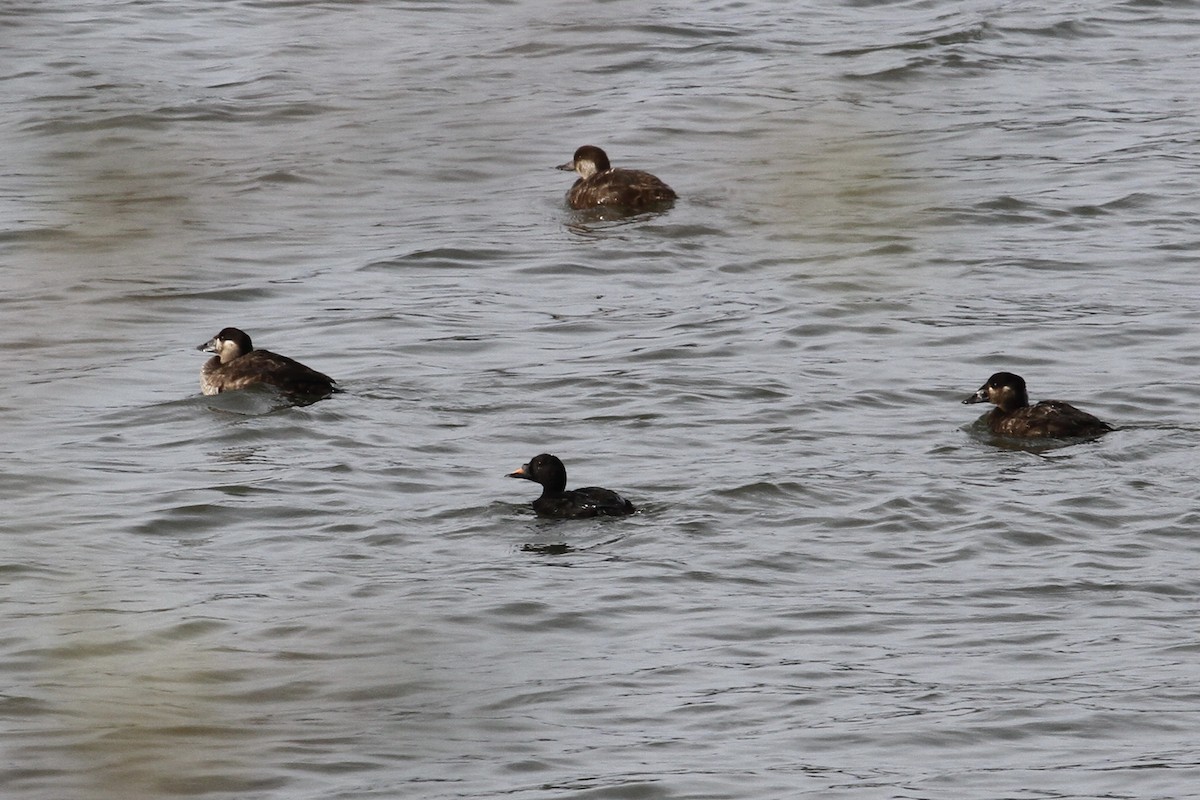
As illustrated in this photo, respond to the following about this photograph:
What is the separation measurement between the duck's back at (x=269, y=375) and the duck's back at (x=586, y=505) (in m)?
2.91

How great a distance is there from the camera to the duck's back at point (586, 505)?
10523mm

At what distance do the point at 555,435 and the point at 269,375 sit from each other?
2.02 metres

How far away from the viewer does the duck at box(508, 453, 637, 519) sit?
10.5m

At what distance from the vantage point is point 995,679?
803 cm

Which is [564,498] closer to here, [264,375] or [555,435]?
[555,435]

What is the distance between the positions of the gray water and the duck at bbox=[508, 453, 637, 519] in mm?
96

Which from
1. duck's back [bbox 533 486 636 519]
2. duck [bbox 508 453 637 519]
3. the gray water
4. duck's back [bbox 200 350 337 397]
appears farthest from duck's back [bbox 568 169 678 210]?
duck's back [bbox 533 486 636 519]

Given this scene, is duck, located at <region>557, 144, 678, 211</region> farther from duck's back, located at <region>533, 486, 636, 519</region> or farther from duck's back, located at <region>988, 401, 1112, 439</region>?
duck's back, located at <region>533, 486, 636, 519</region>

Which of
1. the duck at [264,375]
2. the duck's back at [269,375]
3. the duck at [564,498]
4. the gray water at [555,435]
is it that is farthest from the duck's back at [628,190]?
the duck at [564,498]

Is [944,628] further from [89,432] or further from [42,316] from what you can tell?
[42,316]

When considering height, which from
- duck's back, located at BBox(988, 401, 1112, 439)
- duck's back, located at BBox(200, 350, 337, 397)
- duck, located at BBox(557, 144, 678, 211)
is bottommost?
duck's back, located at BBox(988, 401, 1112, 439)

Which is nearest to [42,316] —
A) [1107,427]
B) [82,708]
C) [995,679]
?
[82,708]

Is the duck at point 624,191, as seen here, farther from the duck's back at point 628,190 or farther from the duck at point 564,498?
the duck at point 564,498

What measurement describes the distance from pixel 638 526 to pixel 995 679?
2.90 meters
